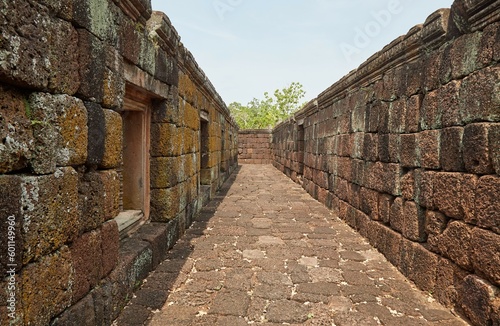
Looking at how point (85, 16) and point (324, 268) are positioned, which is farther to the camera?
point (324, 268)

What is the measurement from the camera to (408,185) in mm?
3666

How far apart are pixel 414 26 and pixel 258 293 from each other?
11.0ft

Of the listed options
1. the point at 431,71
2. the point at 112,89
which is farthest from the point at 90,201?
the point at 431,71

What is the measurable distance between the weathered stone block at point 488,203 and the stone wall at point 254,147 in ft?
60.7

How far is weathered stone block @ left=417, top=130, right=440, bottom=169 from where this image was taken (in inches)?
124

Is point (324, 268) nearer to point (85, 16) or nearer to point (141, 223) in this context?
point (141, 223)

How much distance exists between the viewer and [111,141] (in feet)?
8.11

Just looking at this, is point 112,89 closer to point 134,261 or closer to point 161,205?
point 134,261

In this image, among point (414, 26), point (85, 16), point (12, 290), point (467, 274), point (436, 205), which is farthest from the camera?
point (414, 26)

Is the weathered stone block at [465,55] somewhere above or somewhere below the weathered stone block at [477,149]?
above

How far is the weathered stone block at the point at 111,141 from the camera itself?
2.39m

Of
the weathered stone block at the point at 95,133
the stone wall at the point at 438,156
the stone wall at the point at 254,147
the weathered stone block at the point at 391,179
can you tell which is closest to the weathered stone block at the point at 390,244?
the stone wall at the point at 438,156

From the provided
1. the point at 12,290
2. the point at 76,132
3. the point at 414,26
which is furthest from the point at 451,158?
the point at 12,290

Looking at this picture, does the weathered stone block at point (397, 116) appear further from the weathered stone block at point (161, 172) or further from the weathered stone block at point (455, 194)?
the weathered stone block at point (161, 172)
